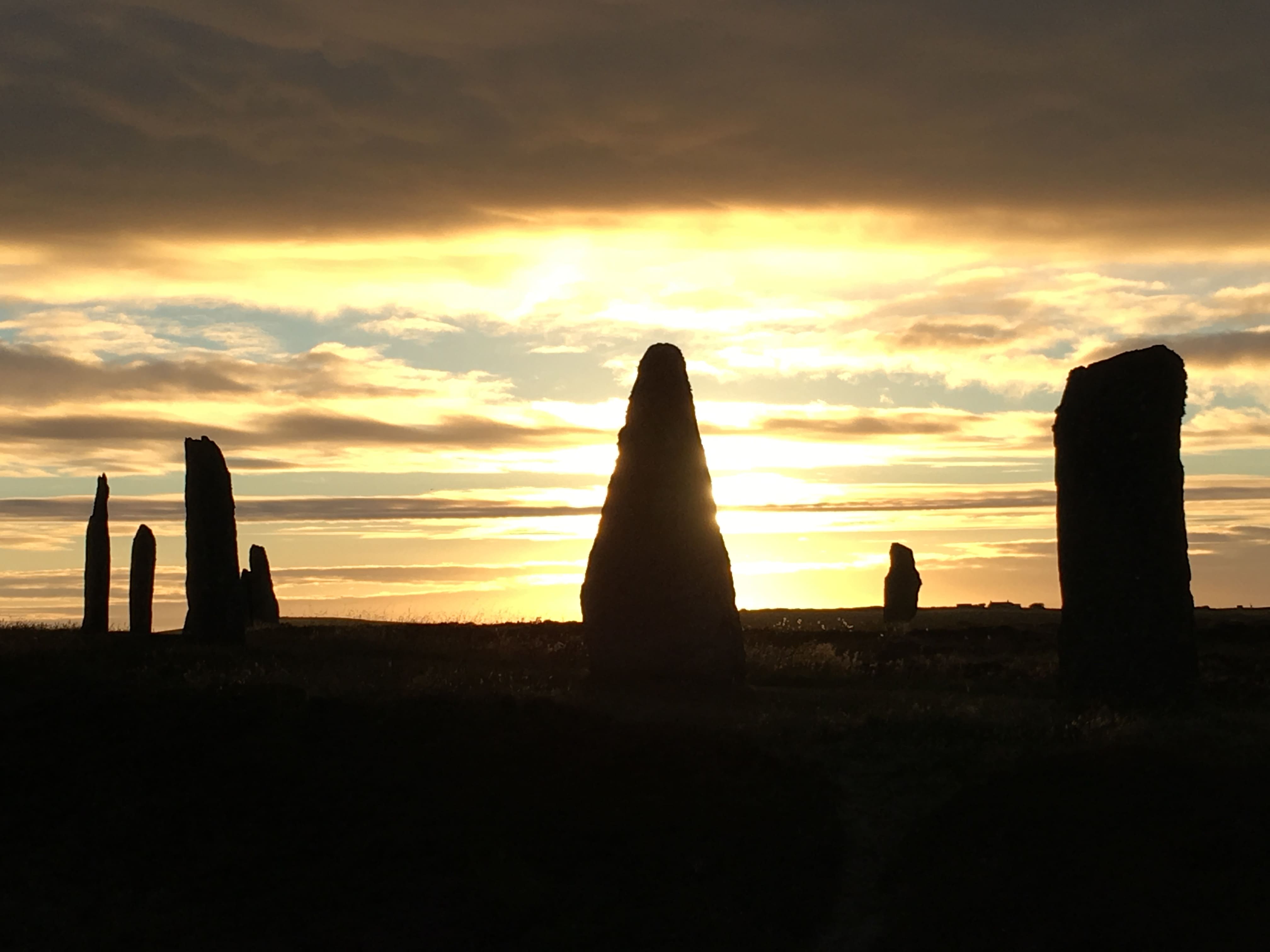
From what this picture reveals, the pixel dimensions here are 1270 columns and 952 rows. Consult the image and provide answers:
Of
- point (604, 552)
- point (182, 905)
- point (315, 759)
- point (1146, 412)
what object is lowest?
point (182, 905)

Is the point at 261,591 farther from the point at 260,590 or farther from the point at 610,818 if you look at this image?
the point at 610,818

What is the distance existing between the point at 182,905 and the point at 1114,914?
405 inches

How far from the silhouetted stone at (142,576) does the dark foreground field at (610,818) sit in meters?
17.0

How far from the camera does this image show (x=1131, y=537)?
21.5 metres

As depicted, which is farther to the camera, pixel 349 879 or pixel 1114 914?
pixel 349 879

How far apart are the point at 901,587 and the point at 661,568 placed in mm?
23471

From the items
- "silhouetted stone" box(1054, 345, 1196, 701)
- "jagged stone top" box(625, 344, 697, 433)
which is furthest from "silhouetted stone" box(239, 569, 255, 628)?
"silhouetted stone" box(1054, 345, 1196, 701)

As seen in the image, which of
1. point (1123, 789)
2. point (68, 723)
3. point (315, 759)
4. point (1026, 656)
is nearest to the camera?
point (1123, 789)

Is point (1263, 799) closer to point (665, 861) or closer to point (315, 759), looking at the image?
point (665, 861)

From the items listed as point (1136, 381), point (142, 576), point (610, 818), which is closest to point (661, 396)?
point (1136, 381)

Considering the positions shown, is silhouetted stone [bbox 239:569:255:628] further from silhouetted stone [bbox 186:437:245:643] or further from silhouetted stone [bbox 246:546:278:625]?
silhouetted stone [bbox 186:437:245:643]

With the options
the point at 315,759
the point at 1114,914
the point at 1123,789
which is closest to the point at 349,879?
the point at 315,759

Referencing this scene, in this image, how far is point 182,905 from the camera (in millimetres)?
14945

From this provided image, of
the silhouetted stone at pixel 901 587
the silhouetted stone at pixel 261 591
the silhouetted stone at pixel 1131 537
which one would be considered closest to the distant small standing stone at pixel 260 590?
the silhouetted stone at pixel 261 591
